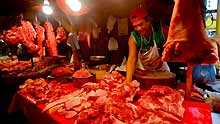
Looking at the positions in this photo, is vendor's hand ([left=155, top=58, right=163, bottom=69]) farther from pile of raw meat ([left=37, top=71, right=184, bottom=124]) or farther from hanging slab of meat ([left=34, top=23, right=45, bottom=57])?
hanging slab of meat ([left=34, top=23, right=45, bottom=57])

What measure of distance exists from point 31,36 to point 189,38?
577cm

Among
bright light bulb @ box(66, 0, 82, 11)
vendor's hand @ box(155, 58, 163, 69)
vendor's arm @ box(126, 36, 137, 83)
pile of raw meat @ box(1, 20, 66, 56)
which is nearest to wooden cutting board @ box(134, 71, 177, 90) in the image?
vendor's arm @ box(126, 36, 137, 83)

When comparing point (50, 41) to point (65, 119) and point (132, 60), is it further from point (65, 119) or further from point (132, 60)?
point (65, 119)

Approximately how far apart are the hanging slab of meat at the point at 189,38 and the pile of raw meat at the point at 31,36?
545 cm

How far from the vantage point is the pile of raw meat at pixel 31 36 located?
6058 mm

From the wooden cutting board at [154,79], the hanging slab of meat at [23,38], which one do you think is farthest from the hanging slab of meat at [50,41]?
the wooden cutting board at [154,79]

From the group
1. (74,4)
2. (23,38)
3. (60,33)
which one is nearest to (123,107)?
(74,4)

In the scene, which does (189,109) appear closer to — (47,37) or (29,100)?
(29,100)

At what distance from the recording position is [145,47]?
448cm

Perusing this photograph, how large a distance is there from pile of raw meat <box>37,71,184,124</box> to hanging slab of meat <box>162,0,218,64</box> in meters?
0.80

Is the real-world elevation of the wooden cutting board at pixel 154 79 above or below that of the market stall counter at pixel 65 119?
above

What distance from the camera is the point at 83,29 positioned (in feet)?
26.1

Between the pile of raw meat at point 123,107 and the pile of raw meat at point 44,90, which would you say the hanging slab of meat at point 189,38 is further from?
the pile of raw meat at point 44,90

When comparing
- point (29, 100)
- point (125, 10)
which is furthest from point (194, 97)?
point (125, 10)
